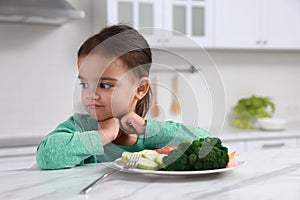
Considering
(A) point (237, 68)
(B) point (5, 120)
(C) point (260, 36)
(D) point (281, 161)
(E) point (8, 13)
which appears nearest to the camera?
(D) point (281, 161)

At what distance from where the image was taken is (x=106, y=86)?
95cm

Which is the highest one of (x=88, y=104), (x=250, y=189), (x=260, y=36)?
(x=260, y=36)

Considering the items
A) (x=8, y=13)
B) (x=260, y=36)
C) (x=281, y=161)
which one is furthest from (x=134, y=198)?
(x=260, y=36)

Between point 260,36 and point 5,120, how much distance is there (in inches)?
73.3

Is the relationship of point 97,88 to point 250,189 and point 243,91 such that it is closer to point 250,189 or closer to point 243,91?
point 250,189

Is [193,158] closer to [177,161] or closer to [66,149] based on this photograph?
[177,161]

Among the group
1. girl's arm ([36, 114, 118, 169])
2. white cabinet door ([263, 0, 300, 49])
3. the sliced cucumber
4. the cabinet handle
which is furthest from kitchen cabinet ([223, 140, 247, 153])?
the sliced cucumber

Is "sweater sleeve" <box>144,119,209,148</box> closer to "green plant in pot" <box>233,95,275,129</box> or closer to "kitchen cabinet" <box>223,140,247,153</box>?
"kitchen cabinet" <box>223,140,247,153</box>

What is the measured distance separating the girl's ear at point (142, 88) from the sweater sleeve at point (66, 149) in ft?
Answer: 0.52

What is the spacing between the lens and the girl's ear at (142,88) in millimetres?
985

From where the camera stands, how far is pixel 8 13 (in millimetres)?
2449

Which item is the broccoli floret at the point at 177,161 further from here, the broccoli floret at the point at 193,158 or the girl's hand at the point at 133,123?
the girl's hand at the point at 133,123

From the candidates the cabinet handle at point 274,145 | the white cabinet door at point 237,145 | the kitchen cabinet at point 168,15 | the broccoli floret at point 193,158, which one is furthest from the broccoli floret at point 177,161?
the cabinet handle at point 274,145

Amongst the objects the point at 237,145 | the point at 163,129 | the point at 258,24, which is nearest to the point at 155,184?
the point at 163,129
